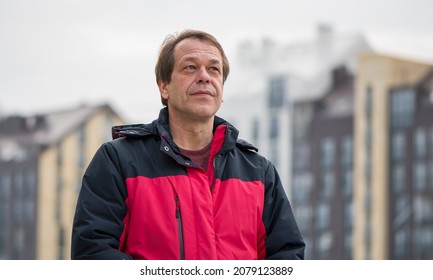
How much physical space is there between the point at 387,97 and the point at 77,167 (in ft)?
26.9

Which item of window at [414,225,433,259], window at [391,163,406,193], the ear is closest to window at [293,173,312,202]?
window at [391,163,406,193]

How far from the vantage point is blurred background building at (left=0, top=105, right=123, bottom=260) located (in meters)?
25.9

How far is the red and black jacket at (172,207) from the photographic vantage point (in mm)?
1907

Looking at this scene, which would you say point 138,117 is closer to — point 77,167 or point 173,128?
point 77,167

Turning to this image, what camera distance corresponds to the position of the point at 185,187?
1941 millimetres

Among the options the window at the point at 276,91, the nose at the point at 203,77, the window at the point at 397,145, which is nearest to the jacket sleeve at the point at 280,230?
the nose at the point at 203,77

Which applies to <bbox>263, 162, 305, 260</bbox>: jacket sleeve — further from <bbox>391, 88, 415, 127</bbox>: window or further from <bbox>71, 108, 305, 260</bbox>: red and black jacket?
<bbox>391, 88, 415, 127</bbox>: window

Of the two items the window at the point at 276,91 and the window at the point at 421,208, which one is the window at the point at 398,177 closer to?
the window at the point at 421,208

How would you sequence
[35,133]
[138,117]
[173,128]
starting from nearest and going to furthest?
[173,128] → [138,117] → [35,133]

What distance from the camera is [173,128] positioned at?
2.05m

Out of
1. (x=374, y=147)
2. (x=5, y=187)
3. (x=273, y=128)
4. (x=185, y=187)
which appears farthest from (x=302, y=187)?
(x=185, y=187)

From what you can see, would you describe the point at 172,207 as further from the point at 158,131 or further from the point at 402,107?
the point at 402,107

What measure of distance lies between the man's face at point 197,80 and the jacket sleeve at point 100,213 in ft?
0.60
